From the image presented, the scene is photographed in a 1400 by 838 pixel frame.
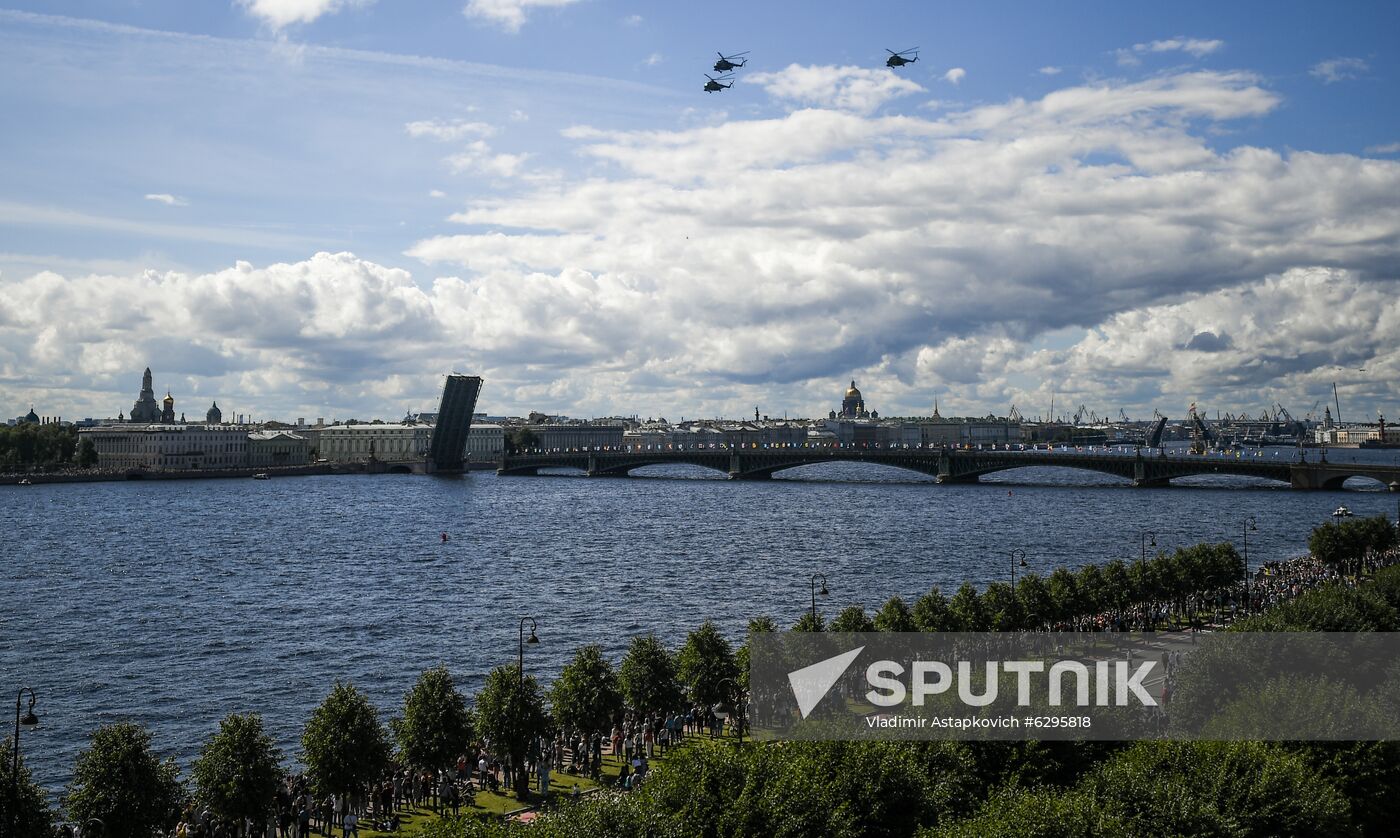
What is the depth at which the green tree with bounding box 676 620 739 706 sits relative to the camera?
26688 millimetres

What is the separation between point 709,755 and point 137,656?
94.5 feet

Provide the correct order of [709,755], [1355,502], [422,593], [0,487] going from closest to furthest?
[709,755], [422,593], [1355,502], [0,487]

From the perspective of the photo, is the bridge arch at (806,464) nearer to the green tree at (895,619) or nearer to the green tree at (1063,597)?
the green tree at (1063,597)

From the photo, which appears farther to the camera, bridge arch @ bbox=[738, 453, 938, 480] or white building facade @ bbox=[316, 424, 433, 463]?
white building facade @ bbox=[316, 424, 433, 463]

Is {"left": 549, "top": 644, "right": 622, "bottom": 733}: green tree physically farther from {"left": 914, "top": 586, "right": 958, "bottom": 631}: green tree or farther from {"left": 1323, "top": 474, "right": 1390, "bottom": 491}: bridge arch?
{"left": 1323, "top": 474, "right": 1390, "bottom": 491}: bridge arch

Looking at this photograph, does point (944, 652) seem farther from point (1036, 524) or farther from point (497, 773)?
point (1036, 524)

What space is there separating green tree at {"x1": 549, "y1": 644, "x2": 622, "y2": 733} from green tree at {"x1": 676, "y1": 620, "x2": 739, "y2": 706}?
8.08 feet

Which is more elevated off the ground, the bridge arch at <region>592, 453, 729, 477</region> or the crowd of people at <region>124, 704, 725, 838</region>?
the bridge arch at <region>592, 453, 729, 477</region>

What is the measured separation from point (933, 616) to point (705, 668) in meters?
7.92

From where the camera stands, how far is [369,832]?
19969mm

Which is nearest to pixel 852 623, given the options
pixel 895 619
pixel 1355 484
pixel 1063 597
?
pixel 895 619

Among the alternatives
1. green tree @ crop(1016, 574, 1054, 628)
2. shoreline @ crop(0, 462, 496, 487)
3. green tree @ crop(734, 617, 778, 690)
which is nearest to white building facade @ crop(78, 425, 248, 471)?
shoreline @ crop(0, 462, 496, 487)

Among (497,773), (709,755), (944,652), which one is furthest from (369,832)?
(944,652)

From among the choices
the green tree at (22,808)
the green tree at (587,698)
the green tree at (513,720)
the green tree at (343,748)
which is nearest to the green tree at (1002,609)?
the green tree at (587,698)
